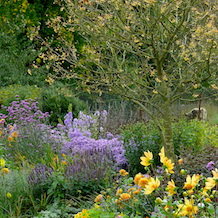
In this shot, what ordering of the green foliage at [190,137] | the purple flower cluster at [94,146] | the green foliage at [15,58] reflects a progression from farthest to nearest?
the green foliage at [15,58], the green foliage at [190,137], the purple flower cluster at [94,146]

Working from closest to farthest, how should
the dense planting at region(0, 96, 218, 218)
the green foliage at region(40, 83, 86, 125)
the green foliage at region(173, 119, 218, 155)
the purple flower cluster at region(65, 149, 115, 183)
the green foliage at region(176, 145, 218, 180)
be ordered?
the dense planting at region(0, 96, 218, 218)
the green foliage at region(176, 145, 218, 180)
the purple flower cluster at region(65, 149, 115, 183)
the green foliage at region(173, 119, 218, 155)
the green foliage at region(40, 83, 86, 125)

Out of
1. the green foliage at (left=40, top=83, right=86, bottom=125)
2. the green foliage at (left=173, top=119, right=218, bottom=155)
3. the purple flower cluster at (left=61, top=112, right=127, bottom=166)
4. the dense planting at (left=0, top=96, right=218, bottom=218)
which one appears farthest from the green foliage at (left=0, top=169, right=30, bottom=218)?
the green foliage at (left=40, top=83, right=86, bottom=125)

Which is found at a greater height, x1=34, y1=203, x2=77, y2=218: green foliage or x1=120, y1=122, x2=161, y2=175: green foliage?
x1=120, y1=122, x2=161, y2=175: green foliage

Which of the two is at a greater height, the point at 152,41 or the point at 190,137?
the point at 152,41

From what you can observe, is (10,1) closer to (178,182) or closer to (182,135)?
(182,135)

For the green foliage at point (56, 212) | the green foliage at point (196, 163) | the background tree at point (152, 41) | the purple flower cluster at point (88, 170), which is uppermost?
the background tree at point (152, 41)

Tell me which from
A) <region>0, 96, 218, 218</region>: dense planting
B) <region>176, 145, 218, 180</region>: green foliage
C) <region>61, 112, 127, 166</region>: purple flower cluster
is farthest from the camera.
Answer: <region>61, 112, 127, 166</region>: purple flower cluster

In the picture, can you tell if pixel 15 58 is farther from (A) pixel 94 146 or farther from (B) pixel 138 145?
(B) pixel 138 145

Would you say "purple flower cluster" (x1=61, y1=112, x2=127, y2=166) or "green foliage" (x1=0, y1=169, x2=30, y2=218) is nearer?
"green foliage" (x1=0, y1=169, x2=30, y2=218)

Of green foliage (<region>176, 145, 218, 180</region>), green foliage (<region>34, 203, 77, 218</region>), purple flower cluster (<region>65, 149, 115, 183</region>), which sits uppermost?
green foliage (<region>176, 145, 218, 180</region>)

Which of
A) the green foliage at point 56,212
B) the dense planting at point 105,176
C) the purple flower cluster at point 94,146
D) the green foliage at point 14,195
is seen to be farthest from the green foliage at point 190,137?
the green foliage at point 14,195

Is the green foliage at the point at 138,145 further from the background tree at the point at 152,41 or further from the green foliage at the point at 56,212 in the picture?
the green foliage at the point at 56,212

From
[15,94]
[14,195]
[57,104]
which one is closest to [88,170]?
[14,195]

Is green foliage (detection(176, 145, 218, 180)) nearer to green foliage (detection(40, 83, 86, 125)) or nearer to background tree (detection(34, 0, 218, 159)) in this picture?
background tree (detection(34, 0, 218, 159))
